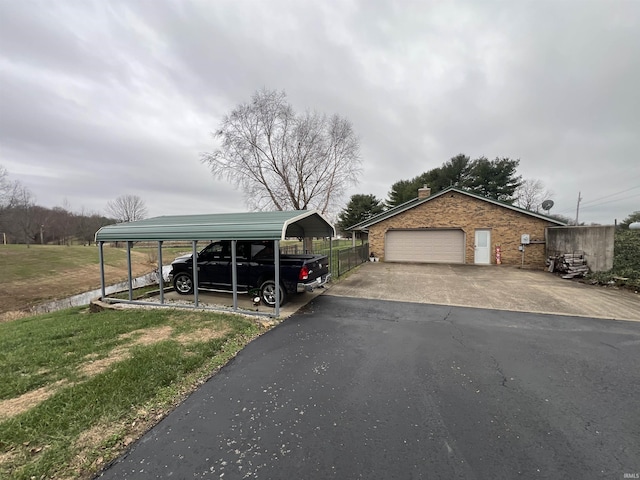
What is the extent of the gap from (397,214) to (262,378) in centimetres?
1550

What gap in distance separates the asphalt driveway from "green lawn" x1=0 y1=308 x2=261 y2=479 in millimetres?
341

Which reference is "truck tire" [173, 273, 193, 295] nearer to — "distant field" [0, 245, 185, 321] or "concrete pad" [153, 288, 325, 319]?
"concrete pad" [153, 288, 325, 319]

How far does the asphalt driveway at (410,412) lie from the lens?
2.27 m

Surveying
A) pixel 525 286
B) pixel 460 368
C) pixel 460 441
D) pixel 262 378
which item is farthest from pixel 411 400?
pixel 525 286

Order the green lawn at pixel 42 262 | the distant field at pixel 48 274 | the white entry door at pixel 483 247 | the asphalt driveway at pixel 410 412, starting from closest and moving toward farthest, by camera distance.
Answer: the asphalt driveway at pixel 410 412 → the distant field at pixel 48 274 → the white entry door at pixel 483 247 → the green lawn at pixel 42 262

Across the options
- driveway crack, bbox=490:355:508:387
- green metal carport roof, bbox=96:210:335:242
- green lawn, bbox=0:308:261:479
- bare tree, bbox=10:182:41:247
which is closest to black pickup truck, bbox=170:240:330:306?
green metal carport roof, bbox=96:210:335:242

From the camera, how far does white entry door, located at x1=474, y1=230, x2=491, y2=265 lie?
52.9ft

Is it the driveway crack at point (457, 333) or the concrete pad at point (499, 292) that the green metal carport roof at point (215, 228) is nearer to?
the concrete pad at point (499, 292)

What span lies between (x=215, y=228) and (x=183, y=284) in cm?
311

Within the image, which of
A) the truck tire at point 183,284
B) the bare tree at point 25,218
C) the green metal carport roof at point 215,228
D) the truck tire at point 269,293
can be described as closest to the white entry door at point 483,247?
the green metal carport roof at point 215,228

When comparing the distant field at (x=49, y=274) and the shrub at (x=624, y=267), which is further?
the distant field at (x=49, y=274)

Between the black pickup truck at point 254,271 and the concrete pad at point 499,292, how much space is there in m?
1.93

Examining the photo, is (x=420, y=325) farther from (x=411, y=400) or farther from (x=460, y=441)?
(x=460, y=441)

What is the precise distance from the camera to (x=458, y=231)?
1680 cm
